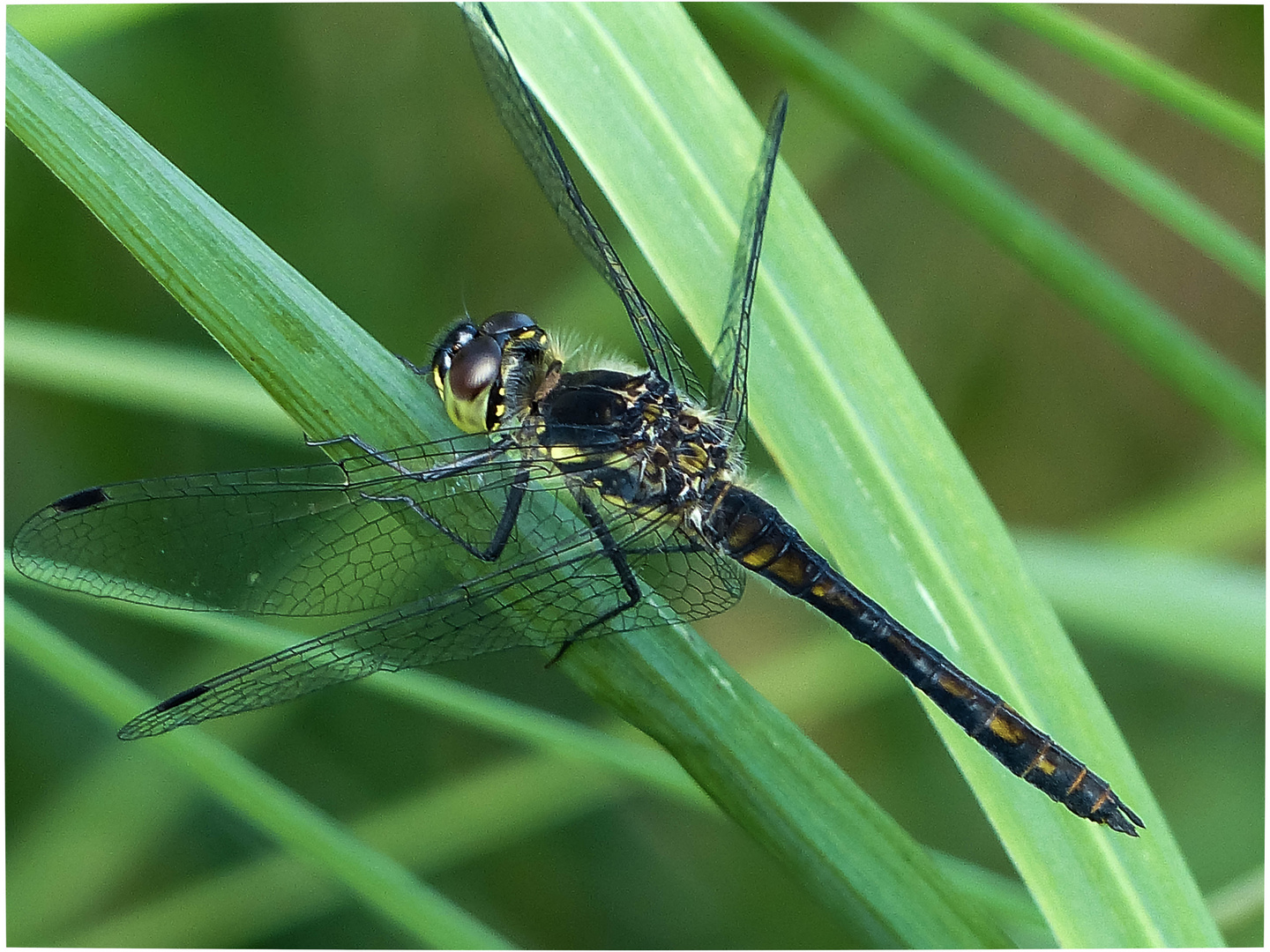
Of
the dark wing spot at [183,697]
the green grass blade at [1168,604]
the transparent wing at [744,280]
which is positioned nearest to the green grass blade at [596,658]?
the dark wing spot at [183,697]

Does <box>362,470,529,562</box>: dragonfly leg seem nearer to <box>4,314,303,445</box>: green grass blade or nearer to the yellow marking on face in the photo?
the yellow marking on face

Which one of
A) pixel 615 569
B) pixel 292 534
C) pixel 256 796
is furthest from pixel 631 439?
pixel 256 796

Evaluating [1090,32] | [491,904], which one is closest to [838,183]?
[1090,32]

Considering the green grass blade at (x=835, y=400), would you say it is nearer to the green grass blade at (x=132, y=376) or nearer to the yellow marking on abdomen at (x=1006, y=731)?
the yellow marking on abdomen at (x=1006, y=731)

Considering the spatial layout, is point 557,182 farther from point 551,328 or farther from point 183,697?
point 183,697

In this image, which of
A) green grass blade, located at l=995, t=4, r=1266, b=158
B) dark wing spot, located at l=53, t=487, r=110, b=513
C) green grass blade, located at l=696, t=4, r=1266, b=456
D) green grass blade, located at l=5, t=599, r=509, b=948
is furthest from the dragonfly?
green grass blade, located at l=995, t=4, r=1266, b=158

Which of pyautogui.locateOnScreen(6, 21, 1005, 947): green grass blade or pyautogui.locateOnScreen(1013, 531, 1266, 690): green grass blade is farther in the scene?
pyautogui.locateOnScreen(1013, 531, 1266, 690): green grass blade
